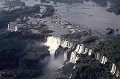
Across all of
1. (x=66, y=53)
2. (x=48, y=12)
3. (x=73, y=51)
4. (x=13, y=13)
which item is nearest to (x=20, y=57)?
(x=66, y=53)

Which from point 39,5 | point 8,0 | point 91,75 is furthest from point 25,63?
point 8,0

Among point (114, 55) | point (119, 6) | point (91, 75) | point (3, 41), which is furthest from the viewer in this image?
point (119, 6)

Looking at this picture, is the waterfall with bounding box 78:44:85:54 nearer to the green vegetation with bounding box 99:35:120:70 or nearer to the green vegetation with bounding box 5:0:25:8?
the green vegetation with bounding box 99:35:120:70

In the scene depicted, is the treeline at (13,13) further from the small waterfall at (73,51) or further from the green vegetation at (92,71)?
the green vegetation at (92,71)

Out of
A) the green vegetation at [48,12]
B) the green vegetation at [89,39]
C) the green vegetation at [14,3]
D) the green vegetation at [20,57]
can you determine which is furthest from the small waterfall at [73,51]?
the green vegetation at [14,3]

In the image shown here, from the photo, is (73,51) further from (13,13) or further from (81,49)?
(13,13)

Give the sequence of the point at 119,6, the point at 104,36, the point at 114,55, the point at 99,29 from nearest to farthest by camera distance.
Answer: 1. the point at 114,55
2. the point at 104,36
3. the point at 99,29
4. the point at 119,6

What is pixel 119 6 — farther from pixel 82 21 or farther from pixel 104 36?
pixel 104 36

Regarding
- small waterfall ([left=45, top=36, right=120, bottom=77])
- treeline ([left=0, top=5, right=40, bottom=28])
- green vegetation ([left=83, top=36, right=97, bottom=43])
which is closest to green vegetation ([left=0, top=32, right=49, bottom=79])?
small waterfall ([left=45, top=36, right=120, bottom=77])

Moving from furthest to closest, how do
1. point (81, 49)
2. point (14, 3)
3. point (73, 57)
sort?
point (14, 3)
point (81, 49)
point (73, 57)
